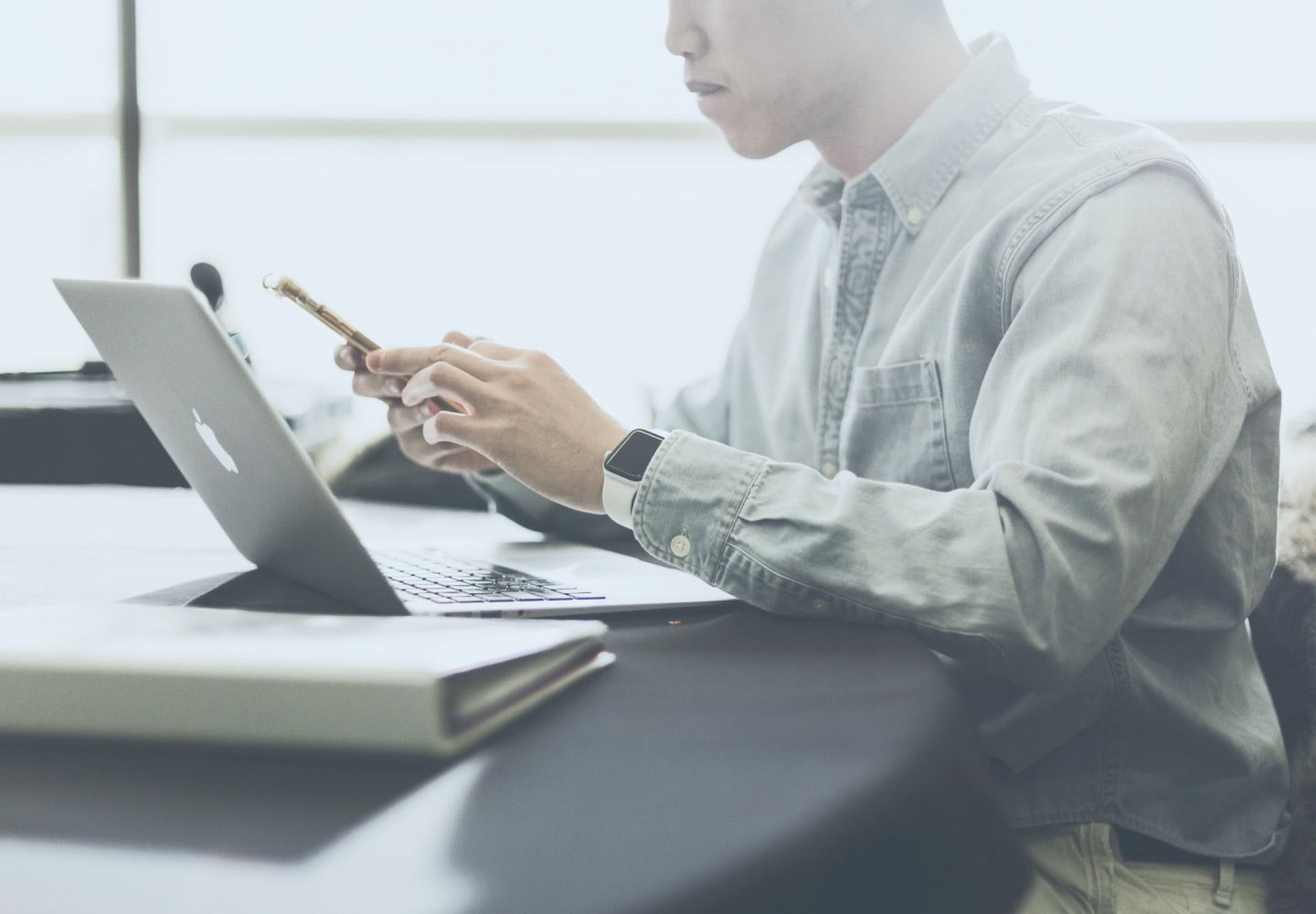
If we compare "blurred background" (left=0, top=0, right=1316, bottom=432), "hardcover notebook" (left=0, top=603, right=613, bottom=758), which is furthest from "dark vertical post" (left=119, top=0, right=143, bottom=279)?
"hardcover notebook" (left=0, top=603, right=613, bottom=758)

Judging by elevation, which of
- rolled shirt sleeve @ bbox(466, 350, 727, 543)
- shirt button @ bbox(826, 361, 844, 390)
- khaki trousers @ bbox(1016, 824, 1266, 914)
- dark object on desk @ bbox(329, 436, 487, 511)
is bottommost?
dark object on desk @ bbox(329, 436, 487, 511)

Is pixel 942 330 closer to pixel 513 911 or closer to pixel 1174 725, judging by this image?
pixel 1174 725

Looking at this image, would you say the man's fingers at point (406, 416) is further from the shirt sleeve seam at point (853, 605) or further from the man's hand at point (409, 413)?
the shirt sleeve seam at point (853, 605)

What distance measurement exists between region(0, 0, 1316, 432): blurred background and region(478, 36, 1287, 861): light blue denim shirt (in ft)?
4.07

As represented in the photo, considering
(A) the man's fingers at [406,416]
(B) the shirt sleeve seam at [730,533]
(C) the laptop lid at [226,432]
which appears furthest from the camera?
(A) the man's fingers at [406,416]

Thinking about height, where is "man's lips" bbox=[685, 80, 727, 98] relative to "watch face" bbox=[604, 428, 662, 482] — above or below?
above

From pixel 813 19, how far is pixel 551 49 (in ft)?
4.61

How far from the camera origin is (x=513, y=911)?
353mm

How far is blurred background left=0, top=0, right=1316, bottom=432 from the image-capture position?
2387 millimetres

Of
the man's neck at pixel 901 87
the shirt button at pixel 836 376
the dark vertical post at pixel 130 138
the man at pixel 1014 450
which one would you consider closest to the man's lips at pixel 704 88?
the man at pixel 1014 450

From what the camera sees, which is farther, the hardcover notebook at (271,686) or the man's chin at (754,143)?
the man's chin at (754,143)

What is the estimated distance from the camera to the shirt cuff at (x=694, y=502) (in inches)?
29.4

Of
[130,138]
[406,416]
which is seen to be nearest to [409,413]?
[406,416]

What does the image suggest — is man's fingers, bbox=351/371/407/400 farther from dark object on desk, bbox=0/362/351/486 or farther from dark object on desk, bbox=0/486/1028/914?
dark object on desk, bbox=0/362/351/486
